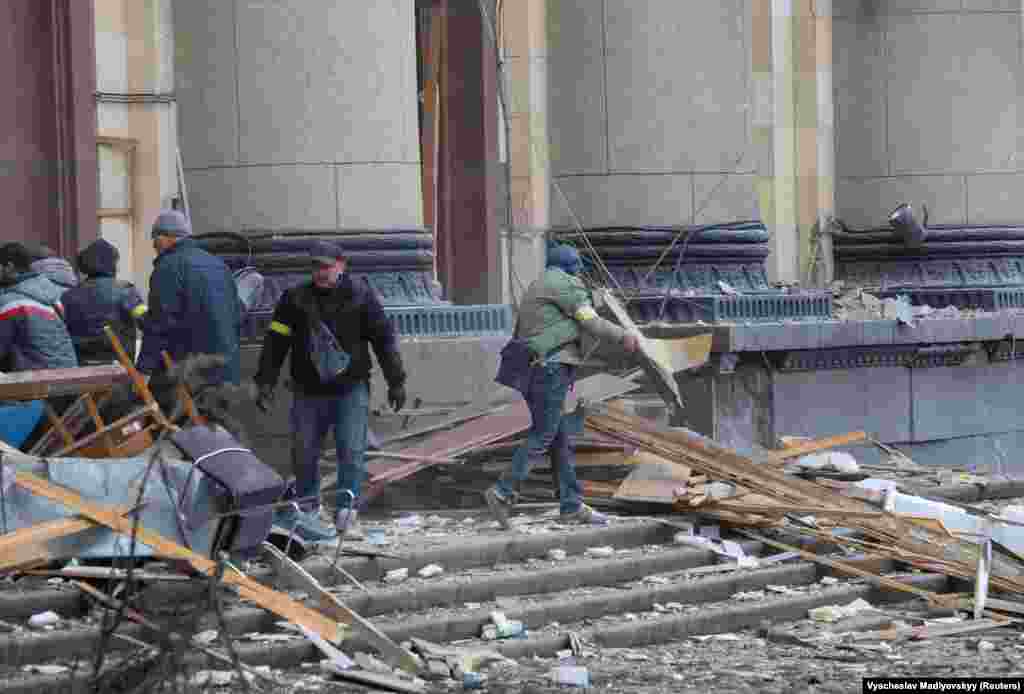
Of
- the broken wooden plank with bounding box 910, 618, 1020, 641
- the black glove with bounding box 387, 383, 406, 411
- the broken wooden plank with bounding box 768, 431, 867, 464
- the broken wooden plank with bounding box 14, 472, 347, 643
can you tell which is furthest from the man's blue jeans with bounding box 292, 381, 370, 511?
the broken wooden plank with bounding box 768, 431, 867, 464

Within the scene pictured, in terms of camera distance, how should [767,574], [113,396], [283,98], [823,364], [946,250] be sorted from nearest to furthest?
1. [113,396]
2. [767,574]
3. [283,98]
4. [823,364]
5. [946,250]

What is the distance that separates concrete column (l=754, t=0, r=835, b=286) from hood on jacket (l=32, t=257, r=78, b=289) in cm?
1201

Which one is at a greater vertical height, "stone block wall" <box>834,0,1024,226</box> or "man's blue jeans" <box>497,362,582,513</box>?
"stone block wall" <box>834,0,1024,226</box>

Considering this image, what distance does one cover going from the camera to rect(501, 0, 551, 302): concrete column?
21.1 m

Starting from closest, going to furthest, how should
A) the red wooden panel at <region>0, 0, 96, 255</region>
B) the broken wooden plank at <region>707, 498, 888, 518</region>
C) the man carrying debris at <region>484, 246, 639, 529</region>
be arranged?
the broken wooden plank at <region>707, 498, 888, 518</region> < the man carrying debris at <region>484, 246, 639, 529</region> < the red wooden panel at <region>0, 0, 96, 255</region>

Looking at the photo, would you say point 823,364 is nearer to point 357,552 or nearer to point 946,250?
point 946,250

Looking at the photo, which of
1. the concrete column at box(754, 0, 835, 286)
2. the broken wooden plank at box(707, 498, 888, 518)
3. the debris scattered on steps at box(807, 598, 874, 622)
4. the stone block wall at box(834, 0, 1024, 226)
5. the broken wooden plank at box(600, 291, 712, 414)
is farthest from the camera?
the concrete column at box(754, 0, 835, 286)

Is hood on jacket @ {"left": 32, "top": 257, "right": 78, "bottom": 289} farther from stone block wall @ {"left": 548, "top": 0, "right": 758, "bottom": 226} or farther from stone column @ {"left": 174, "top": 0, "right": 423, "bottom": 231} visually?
stone block wall @ {"left": 548, "top": 0, "right": 758, "bottom": 226}

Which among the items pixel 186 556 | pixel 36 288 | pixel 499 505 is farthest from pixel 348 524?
pixel 186 556

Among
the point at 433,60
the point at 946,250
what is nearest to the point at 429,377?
the point at 433,60

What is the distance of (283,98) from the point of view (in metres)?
15.8

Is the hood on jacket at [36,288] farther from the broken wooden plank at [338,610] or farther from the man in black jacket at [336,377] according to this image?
the broken wooden plank at [338,610]

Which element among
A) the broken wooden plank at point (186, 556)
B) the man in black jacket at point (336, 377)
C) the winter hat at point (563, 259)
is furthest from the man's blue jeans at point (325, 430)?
the broken wooden plank at point (186, 556)

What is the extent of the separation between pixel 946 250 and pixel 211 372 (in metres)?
10.7
